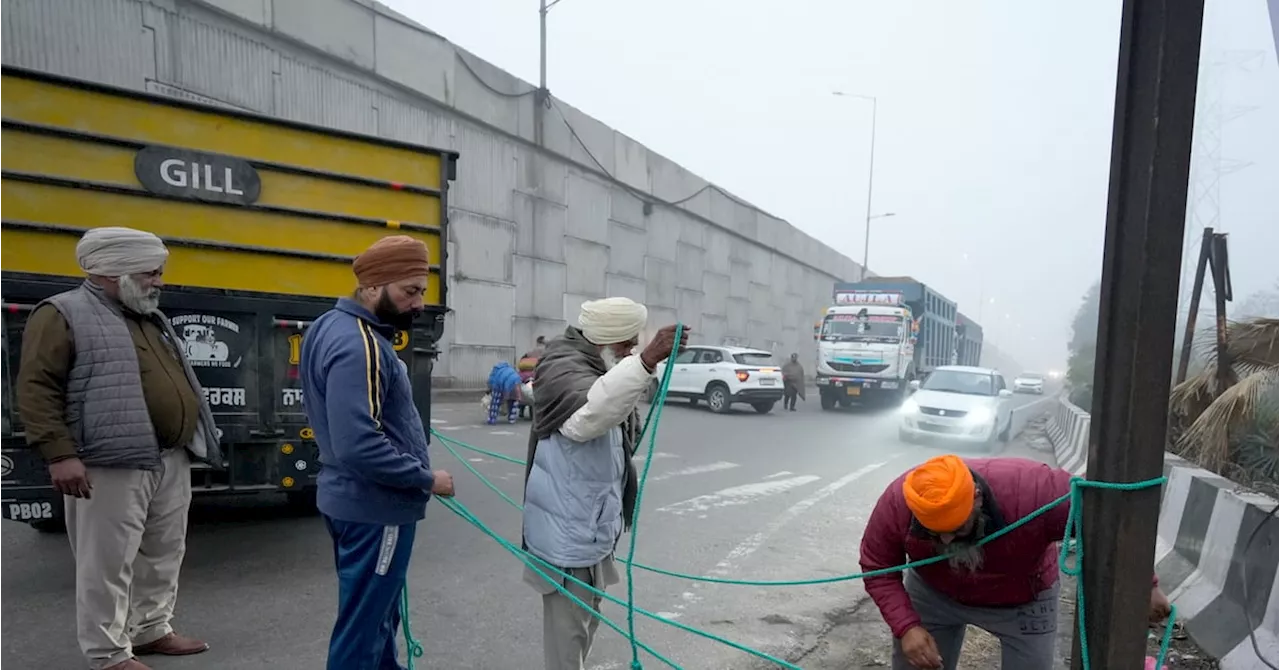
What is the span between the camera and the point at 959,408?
38.7ft

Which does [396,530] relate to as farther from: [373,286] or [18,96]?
[18,96]

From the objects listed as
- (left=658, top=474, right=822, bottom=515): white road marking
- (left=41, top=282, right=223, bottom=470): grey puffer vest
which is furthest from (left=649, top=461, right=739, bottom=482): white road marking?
(left=41, top=282, right=223, bottom=470): grey puffer vest

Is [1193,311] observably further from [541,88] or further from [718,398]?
[541,88]

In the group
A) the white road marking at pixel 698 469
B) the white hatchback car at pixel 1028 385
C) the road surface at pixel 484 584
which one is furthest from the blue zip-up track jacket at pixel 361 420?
the white hatchback car at pixel 1028 385

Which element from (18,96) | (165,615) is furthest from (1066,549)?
(18,96)

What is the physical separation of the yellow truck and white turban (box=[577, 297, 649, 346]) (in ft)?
8.42

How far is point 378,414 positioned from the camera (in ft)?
7.68

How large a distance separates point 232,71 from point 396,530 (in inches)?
536

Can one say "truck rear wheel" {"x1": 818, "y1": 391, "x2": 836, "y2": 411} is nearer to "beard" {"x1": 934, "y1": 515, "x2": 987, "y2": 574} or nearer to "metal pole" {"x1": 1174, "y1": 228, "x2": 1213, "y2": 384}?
"metal pole" {"x1": 1174, "y1": 228, "x2": 1213, "y2": 384}

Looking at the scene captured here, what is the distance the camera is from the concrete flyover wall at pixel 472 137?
1180 centimetres

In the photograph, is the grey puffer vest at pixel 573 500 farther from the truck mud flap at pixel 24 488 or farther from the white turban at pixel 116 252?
the truck mud flap at pixel 24 488

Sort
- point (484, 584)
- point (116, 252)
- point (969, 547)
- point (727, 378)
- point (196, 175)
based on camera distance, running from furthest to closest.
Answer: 1. point (727, 378)
2. point (484, 584)
3. point (196, 175)
4. point (116, 252)
5. point (969, 547)

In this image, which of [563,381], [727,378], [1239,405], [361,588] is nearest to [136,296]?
[361,588]

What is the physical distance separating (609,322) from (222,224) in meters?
3.12
